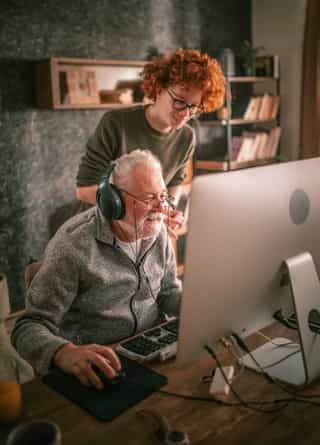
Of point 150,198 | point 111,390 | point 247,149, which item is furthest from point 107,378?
point 247,149

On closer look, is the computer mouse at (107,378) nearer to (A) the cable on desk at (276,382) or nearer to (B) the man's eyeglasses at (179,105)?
(A) the cable on desk at (276,382)

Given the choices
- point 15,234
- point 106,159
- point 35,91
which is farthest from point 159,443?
point 35,91

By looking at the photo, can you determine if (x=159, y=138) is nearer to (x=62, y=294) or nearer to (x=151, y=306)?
(x=151, y=306)

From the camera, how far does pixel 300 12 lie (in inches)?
160

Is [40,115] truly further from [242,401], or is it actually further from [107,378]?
[242,401]

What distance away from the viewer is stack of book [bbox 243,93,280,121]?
13.6 ft

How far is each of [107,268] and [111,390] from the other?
17.4 inches

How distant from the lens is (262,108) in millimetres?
4176

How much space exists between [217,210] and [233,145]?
333 centimetres

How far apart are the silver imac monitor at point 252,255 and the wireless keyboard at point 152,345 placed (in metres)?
0.25

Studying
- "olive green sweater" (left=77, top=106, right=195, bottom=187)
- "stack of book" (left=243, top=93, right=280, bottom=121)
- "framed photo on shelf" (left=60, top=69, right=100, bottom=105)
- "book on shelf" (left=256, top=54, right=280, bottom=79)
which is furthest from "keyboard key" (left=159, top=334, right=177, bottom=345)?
"book on shelf" (left=256, top=54, right=280, bottom=79)

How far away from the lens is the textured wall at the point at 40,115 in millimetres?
2963

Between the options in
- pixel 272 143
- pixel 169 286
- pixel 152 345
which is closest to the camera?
pixel 152 345

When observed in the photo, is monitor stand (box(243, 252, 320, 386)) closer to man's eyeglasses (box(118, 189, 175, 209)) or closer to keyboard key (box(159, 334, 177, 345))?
keyboard key (box(159, 334, 177, 345))
